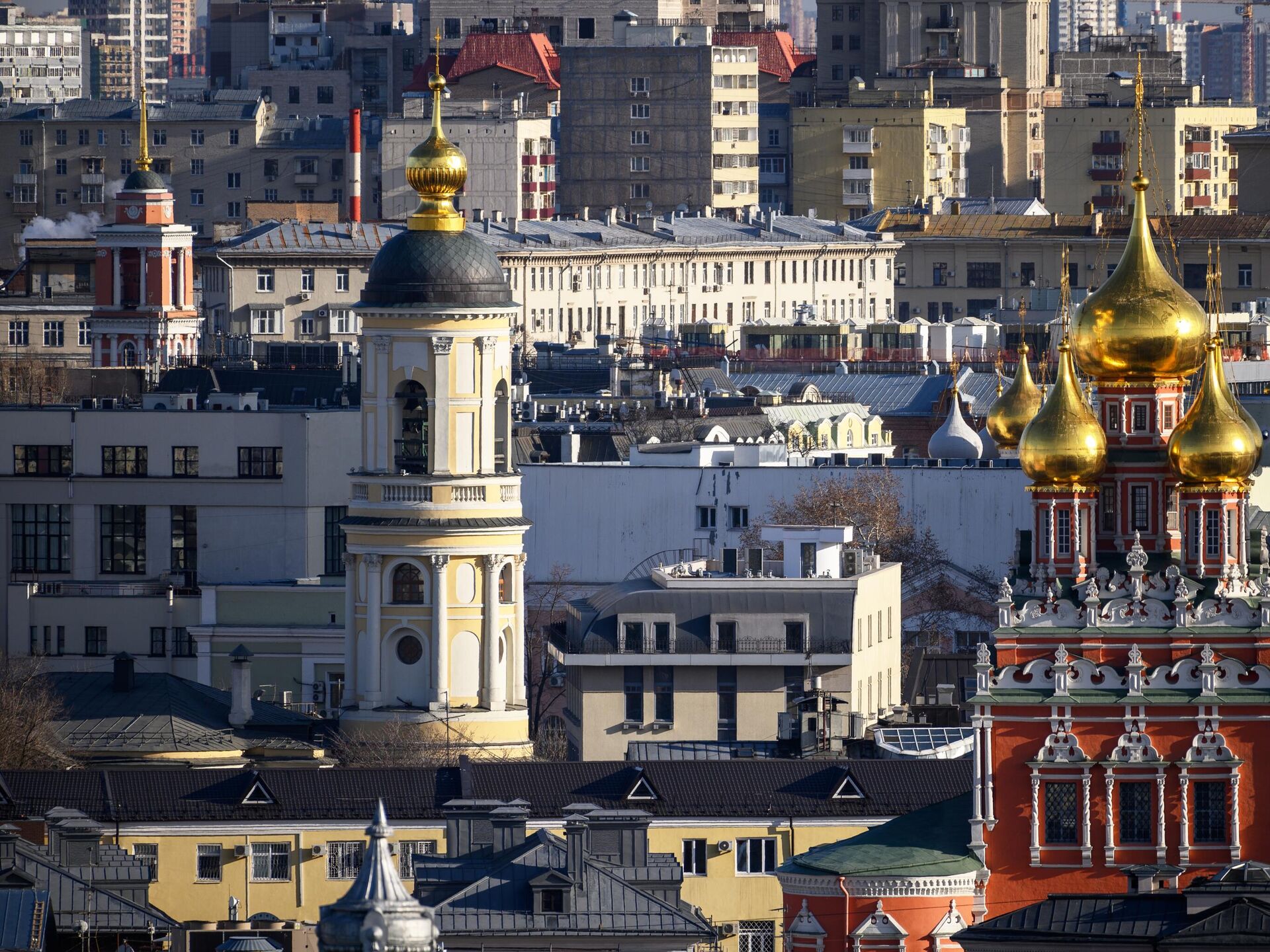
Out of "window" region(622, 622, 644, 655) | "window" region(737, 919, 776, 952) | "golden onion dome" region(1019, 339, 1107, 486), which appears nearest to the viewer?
"golden onion dome" region(1019, 339, 1107, 486)

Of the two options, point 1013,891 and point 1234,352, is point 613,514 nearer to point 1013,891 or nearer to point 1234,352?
point 1234,352

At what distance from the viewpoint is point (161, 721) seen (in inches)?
3472

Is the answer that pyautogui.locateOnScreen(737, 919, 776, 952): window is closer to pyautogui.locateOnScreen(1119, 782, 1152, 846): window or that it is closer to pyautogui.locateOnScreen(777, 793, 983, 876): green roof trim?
pyautogui.locateOnScreen(777, 793, 983, 876): green roof trim

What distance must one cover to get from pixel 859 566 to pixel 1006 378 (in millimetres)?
46193

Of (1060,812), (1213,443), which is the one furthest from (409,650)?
(1213,443)

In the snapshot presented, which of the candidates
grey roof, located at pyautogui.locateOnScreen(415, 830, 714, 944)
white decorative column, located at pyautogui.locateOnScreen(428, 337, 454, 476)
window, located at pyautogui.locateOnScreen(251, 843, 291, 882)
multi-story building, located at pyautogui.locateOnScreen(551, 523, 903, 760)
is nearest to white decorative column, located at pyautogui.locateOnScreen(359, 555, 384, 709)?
white decorative column, located at pyautogui.locateOnScreen(428, 337, 454, 476)

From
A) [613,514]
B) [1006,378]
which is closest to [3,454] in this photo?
[613,514]

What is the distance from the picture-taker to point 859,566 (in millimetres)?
103375

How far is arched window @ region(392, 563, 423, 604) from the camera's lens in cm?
8800

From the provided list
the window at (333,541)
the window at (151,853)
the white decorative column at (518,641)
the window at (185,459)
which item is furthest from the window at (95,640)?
the window at (151,853)

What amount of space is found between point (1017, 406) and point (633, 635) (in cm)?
1578

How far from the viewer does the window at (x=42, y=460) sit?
4338 inches

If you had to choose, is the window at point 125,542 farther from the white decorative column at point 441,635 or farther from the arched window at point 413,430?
the white decorative column at point 441,635

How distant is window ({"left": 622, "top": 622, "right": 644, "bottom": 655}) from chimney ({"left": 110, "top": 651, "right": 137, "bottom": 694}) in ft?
34.7
